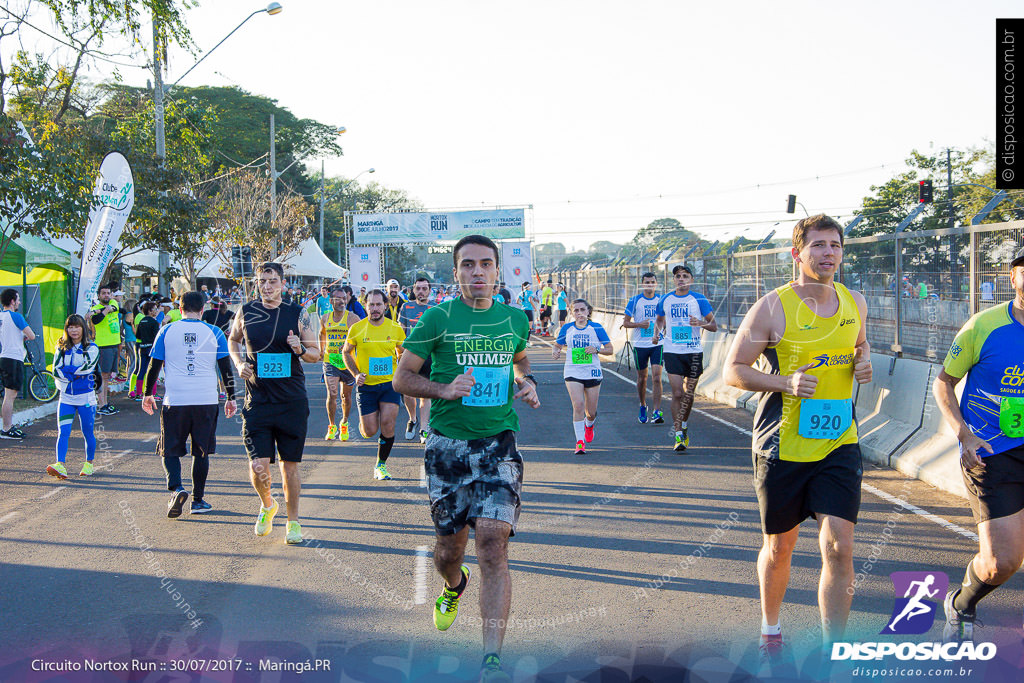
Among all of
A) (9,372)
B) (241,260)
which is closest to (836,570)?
(9,372)

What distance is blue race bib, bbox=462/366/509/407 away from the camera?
4.22 m

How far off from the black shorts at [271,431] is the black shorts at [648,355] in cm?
650

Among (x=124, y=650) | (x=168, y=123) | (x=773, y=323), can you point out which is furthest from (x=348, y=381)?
(x=168, y=123)

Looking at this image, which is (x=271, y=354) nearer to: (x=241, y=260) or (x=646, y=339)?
(x=646, y=339)

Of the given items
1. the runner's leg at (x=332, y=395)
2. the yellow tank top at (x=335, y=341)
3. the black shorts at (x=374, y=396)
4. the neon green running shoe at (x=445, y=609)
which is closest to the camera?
the neon green running shoe at (x=445, y=609)

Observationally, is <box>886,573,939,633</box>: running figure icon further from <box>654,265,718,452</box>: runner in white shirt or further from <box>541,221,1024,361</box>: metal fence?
<box>654,265,718,452</box>: runner in white shirt

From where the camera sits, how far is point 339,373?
38.1ft

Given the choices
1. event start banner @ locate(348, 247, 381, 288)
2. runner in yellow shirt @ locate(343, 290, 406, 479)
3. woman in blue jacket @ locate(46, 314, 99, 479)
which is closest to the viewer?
runner in yellow shirt @ locate(343, 290, 406, 479)

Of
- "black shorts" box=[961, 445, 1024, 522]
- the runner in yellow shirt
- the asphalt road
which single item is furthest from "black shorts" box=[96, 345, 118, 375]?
"black shorts" box=[961, 445, 1024, 522]

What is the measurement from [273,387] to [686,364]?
5772 millimetres

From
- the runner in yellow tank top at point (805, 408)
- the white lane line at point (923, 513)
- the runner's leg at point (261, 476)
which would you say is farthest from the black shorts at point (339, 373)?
the runner in yellow tank top at point (805, 408)

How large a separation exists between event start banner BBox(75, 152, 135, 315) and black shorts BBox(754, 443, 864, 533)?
12.6 metres

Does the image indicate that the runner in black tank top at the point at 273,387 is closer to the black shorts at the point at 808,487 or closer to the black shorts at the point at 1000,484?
the black shorts at the point at 808,487

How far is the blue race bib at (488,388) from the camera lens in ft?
13.8
